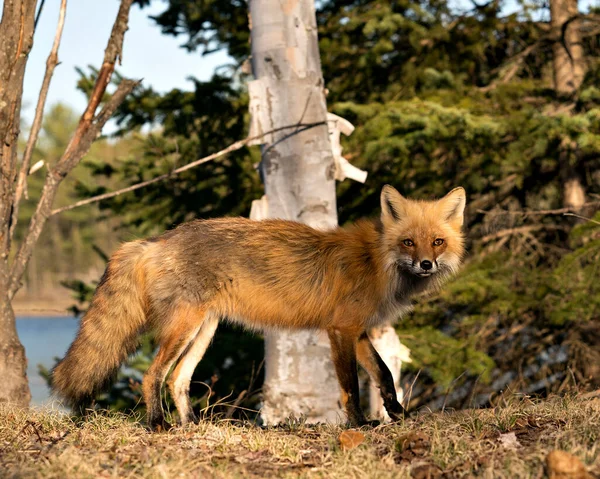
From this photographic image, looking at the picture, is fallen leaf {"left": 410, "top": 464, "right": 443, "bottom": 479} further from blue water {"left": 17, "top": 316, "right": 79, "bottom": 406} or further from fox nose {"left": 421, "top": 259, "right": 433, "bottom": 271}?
blue water {"left": 17, "top": 316, "right": 79, "bottom": 406}

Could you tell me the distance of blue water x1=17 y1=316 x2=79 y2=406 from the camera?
2513cm

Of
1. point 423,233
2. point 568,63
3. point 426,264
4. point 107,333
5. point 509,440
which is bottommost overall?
point 509,440

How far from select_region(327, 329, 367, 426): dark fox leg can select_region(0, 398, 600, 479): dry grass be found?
0.83 feet

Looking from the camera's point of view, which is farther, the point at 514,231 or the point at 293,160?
the point at 514,231

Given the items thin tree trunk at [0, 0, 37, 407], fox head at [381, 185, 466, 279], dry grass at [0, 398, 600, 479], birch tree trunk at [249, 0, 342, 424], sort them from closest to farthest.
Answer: dry grass at [0, 398, 600, 479] → fox head at [381, 185, 466, 279] → thin tree trunk at [0, 0, 37, 407] → birch tree trunk at [249, 0, 342, 424]

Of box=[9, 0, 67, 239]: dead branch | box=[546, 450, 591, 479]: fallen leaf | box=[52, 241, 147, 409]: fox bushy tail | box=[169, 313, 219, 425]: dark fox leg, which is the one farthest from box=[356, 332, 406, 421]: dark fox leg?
box=[9, 0, 67, 239]: dead branch

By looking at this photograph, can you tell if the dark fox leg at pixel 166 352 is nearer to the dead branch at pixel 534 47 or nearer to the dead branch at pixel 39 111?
the dead branch at pixel 39 111

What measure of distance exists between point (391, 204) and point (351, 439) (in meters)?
1.90

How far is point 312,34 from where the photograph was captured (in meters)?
6.85

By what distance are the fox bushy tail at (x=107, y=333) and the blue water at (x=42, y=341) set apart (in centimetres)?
1554

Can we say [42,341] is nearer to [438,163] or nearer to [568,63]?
[438,163]

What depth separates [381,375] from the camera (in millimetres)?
4617

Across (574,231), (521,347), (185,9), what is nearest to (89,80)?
(185,9)


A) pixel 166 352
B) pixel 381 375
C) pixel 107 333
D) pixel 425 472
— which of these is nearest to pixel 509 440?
pixel 425 472
